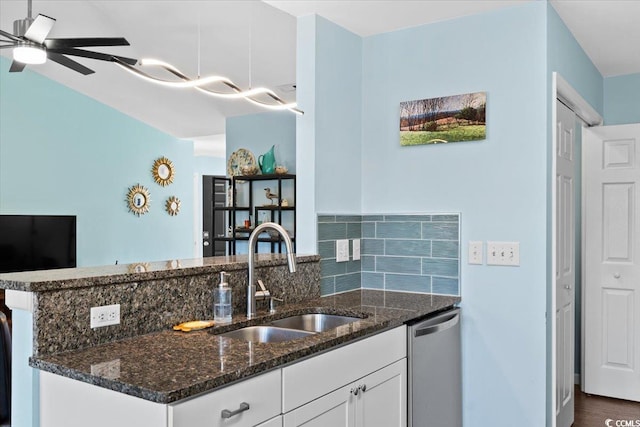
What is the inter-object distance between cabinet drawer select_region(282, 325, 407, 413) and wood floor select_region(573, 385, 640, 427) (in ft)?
5.98

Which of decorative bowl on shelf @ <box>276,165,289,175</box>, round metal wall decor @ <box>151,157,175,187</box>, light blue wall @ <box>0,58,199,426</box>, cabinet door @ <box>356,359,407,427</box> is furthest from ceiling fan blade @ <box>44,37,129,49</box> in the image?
round metal wall decor @ <box>151,157,175,187</box>

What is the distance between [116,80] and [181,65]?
105 centimetres

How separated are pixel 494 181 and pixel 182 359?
1860mm

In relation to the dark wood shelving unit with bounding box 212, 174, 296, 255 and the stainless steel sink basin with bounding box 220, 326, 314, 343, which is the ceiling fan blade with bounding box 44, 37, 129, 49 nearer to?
Result: the stainless steel sink basin with bounding box 220, 326, 314, 343

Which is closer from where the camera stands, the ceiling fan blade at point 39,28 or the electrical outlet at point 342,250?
the electrical outlet at point 342,250

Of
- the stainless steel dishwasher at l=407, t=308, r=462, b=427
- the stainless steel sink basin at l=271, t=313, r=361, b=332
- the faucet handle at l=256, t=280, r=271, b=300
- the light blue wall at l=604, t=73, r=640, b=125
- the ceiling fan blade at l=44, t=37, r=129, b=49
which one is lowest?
the stainless steel dishwasher at l=407, t=308, r=462, b=427

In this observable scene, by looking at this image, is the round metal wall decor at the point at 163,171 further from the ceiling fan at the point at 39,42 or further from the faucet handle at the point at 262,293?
the faucet handle at the point at 262,293

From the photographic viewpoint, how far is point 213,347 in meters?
1.65

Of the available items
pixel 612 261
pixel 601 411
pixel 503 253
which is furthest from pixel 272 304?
pixel 612 261

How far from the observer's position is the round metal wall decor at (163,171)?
22.9 ft

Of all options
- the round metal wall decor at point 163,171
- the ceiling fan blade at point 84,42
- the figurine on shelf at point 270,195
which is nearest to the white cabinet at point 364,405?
the ceiling fan blade at point 84,42

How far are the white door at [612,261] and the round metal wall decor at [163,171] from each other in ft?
16.8

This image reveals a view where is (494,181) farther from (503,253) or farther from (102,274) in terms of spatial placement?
(102,274)

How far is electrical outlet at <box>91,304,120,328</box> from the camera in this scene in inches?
65.5
